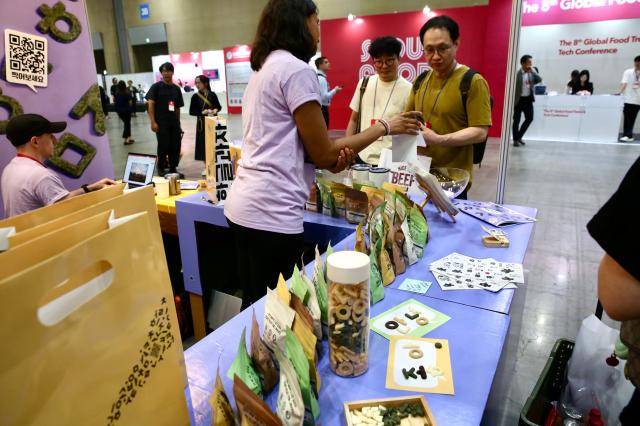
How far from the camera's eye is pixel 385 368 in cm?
90

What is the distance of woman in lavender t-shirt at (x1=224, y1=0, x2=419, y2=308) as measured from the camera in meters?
1.28

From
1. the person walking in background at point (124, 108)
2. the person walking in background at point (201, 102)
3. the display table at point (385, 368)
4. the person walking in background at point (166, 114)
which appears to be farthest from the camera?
the person walking in background at point (124, 108)

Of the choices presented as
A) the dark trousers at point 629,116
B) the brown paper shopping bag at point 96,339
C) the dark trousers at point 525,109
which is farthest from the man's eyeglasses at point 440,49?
the dark trousers at point 629,116

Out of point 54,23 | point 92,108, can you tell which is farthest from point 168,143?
point 54,23

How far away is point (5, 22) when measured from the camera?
233cm

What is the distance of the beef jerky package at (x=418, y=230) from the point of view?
4.78 feet

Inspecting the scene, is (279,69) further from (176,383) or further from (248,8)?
(248,8)

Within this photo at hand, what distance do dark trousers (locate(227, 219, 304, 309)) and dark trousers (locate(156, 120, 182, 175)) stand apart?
5.03m

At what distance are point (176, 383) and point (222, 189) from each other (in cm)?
167

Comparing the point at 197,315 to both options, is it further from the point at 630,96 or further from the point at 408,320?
the point at 630,96

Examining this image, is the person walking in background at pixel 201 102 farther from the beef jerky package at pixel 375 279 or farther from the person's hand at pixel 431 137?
the beef jerky package at pixel 375 279

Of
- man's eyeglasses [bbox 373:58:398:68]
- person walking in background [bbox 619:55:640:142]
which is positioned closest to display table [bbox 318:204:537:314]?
man's eyeglasses [bbox 373:58:398:68]

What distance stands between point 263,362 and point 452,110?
163 cm

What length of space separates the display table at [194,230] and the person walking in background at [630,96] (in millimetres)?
8334
